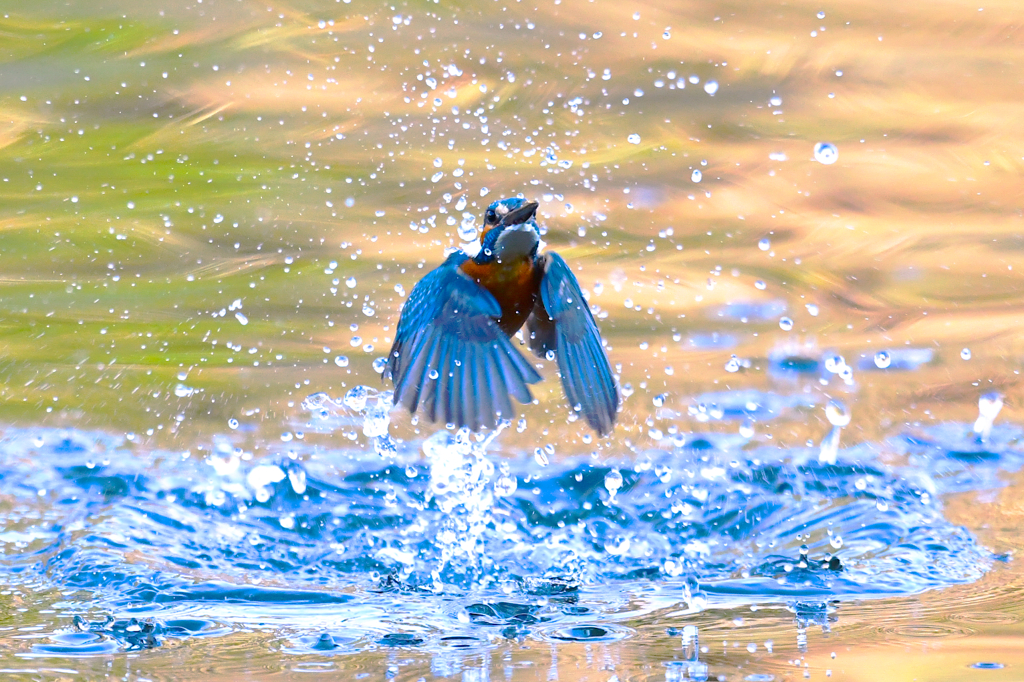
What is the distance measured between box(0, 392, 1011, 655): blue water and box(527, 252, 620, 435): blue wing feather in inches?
17.6

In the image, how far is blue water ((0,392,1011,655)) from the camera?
309cm

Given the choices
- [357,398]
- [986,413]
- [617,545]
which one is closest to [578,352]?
[617,545]

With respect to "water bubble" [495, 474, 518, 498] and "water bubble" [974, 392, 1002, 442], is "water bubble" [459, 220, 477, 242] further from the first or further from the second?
"water bubble" [974, 392, 1002, 442]

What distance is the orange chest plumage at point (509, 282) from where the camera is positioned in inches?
150

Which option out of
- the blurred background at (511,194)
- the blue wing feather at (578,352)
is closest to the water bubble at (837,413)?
the blurred background at (511,194)

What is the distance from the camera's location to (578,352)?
366 centimetres

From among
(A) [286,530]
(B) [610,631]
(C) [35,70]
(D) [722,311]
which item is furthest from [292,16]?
(B) [610,631]

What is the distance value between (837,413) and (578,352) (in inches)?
83.8

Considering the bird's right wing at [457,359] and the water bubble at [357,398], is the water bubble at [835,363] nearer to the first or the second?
the water bubble at [357,398]

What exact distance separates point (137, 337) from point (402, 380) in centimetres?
259

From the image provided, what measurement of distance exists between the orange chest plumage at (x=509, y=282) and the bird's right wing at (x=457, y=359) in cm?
8

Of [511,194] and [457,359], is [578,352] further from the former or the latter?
[511,194]

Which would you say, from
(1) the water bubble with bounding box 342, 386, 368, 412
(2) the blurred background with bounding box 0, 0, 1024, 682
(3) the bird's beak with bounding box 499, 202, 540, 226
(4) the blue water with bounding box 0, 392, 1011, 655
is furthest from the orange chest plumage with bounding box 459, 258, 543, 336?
(2) the blurred background with bounding box 0, 0, 1024, 682

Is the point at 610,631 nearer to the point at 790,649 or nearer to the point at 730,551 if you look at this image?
the point at 790,649
